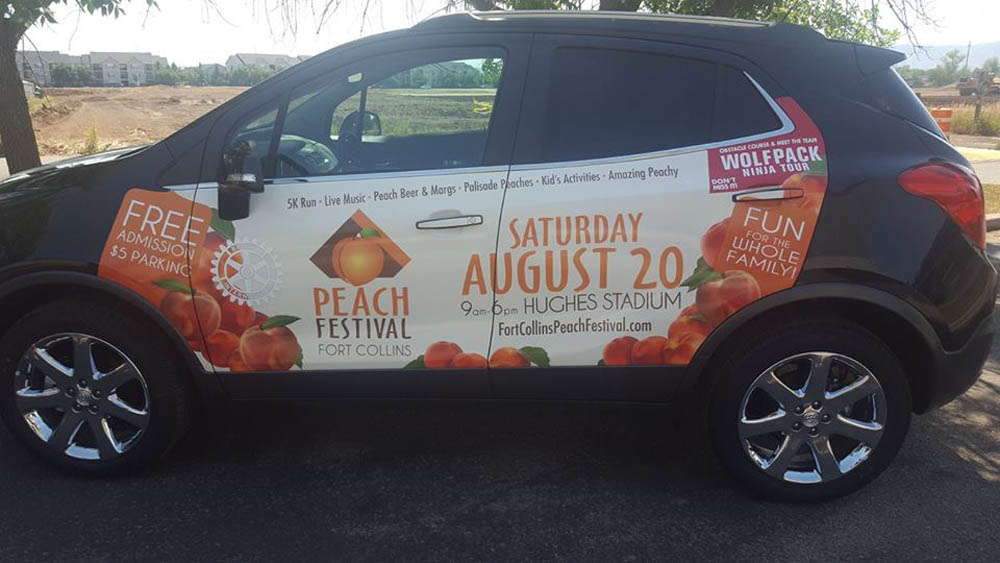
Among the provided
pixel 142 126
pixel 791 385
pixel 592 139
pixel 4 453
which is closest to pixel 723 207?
pixel 592 139

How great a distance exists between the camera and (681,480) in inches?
136

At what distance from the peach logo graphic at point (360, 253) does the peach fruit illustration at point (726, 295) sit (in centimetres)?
111

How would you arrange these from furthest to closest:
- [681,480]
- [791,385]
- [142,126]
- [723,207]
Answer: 1. [142,126]
2. [681,480]
3. [791,385]
4. [723,207]

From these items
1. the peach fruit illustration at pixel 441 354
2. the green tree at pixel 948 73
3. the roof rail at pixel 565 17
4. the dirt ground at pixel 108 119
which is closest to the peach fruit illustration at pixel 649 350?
the peach fruit illustration at pixel 441 354

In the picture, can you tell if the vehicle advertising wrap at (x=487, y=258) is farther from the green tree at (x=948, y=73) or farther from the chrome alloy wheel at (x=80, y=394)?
the green tree at (x=948, y=73)

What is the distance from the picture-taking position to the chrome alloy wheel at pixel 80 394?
128 inches

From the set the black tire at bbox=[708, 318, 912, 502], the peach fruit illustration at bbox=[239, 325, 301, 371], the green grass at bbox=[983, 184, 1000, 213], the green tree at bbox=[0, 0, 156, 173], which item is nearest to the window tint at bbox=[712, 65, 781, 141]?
the black tire at bbox=[708, 318, 912, 502]

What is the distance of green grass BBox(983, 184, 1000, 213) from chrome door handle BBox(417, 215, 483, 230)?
28.2 feet

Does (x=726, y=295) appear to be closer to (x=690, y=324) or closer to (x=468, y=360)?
(x=690, y=324)

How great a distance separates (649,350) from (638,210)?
1.76 ft

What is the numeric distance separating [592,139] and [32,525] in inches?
100

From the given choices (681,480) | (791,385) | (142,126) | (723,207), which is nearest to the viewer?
(723,207)

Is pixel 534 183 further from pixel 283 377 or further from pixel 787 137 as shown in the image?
pixel 283 377

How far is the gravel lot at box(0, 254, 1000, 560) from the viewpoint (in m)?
2.95
